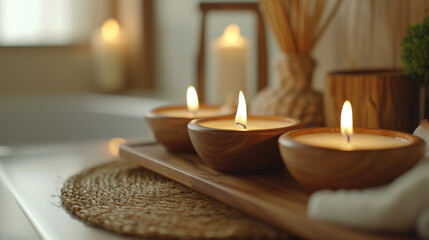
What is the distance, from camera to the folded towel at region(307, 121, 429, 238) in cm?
36

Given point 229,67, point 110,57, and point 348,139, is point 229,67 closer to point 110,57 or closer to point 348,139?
point 348,139

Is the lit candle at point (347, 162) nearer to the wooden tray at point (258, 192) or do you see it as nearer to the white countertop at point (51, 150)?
the wooden tray at point (258, 192)

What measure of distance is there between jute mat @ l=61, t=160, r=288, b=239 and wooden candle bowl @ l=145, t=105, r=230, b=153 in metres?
0.05

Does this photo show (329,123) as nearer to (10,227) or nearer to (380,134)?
(380,134)

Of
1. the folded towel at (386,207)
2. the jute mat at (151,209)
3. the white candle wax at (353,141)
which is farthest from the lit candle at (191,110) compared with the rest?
the folded towel at (386,207)

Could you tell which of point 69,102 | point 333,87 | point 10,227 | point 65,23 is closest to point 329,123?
point 333,87

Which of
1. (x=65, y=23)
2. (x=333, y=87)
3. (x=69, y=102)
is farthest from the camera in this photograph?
(x=65, y=23)

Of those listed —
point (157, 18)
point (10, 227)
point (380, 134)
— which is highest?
point (157, 18)

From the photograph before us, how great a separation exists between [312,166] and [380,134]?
117 millimetres

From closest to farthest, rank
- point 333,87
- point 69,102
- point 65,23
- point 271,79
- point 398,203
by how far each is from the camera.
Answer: point 398,203 < point 333,87 < point 271,79 < point 69,102 < point 65,23

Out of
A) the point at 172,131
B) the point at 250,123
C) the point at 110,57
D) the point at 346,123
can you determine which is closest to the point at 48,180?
the point at 172,131

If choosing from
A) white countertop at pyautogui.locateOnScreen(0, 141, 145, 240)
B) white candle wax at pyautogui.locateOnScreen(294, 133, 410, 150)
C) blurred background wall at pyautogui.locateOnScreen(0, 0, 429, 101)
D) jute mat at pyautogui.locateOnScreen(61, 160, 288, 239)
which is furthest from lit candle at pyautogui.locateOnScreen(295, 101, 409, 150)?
blurred background wall at pyautogui.locateOnScreen(0, 0, 429, 101)

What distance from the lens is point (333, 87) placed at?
0.71 metres

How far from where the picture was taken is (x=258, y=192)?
48cm
